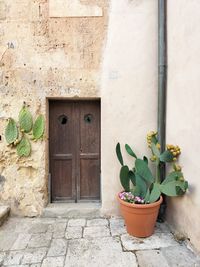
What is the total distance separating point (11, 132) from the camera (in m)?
2.55

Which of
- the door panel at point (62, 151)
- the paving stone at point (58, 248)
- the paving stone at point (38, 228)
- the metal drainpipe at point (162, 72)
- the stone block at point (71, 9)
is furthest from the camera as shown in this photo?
the door panel at point (62, 151)

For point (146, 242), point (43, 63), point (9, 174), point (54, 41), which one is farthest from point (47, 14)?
point (146, 242)

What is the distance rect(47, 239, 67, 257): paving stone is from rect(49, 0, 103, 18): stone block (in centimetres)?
259

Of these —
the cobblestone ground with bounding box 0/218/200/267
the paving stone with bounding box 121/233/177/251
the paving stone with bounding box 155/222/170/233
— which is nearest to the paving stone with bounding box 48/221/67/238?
the cobblestone ground with bounding box 0/218/200/267

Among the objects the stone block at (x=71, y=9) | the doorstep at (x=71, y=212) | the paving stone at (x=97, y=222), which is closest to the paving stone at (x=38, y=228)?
the doorstep at (x=71, y=212)

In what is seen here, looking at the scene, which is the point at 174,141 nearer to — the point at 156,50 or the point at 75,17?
the point at 156,50

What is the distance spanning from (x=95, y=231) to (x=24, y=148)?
1304 millimetres

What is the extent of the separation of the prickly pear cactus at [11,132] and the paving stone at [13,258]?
123 centimetres

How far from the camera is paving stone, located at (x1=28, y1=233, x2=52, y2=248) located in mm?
2043

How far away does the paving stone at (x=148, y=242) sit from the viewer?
2.01 meters

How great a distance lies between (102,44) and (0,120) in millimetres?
1590

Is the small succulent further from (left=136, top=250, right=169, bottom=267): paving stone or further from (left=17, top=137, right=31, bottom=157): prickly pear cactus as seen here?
(left=17, top=137, right=31, bottom=157): prickly pear cactus

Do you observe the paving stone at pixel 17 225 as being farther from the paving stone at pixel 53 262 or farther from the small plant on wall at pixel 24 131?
the small plant on wall at pixel 24 131

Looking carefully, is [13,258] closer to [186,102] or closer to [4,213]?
[4,213]
